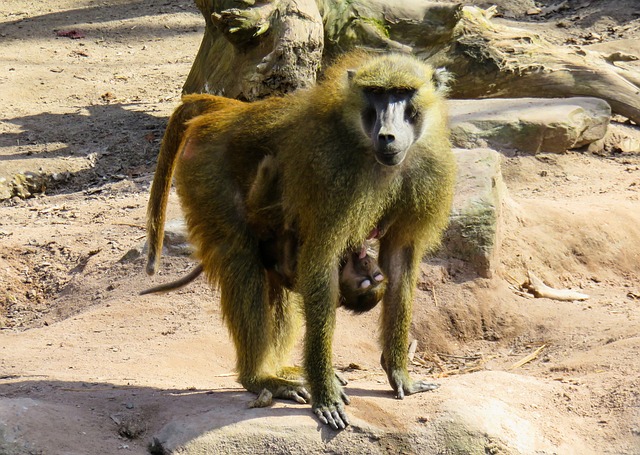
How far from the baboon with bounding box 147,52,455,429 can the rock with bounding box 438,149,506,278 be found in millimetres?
2005

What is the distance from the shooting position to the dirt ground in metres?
5.10

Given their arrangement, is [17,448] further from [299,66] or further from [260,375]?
[299,66]

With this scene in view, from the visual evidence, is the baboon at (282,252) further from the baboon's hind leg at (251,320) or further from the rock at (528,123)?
the rock at (528,123)

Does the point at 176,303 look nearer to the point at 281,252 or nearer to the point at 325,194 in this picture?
the point at 281,252

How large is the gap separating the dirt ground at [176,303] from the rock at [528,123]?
19cm

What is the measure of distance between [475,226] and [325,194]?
2.85m

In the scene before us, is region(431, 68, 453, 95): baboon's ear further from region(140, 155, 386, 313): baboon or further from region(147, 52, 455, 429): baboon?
region(140, 155, 386, 313): baboon

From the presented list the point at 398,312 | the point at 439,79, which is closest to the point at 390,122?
the point at 439,79

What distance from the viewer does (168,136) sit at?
568 cm

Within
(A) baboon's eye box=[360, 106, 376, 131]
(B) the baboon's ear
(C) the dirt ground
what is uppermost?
(B) the baboon's ear

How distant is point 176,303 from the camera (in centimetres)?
709

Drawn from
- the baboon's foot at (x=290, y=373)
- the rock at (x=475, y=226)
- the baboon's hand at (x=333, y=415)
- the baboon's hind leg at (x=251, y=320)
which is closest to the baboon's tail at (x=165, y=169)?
the baboon's hind leg at (x=251, y=320)

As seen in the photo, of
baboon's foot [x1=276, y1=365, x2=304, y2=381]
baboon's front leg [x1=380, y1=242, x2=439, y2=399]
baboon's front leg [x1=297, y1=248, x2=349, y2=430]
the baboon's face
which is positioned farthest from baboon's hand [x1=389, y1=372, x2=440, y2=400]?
the baboon's face

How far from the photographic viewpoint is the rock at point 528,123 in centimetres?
916
